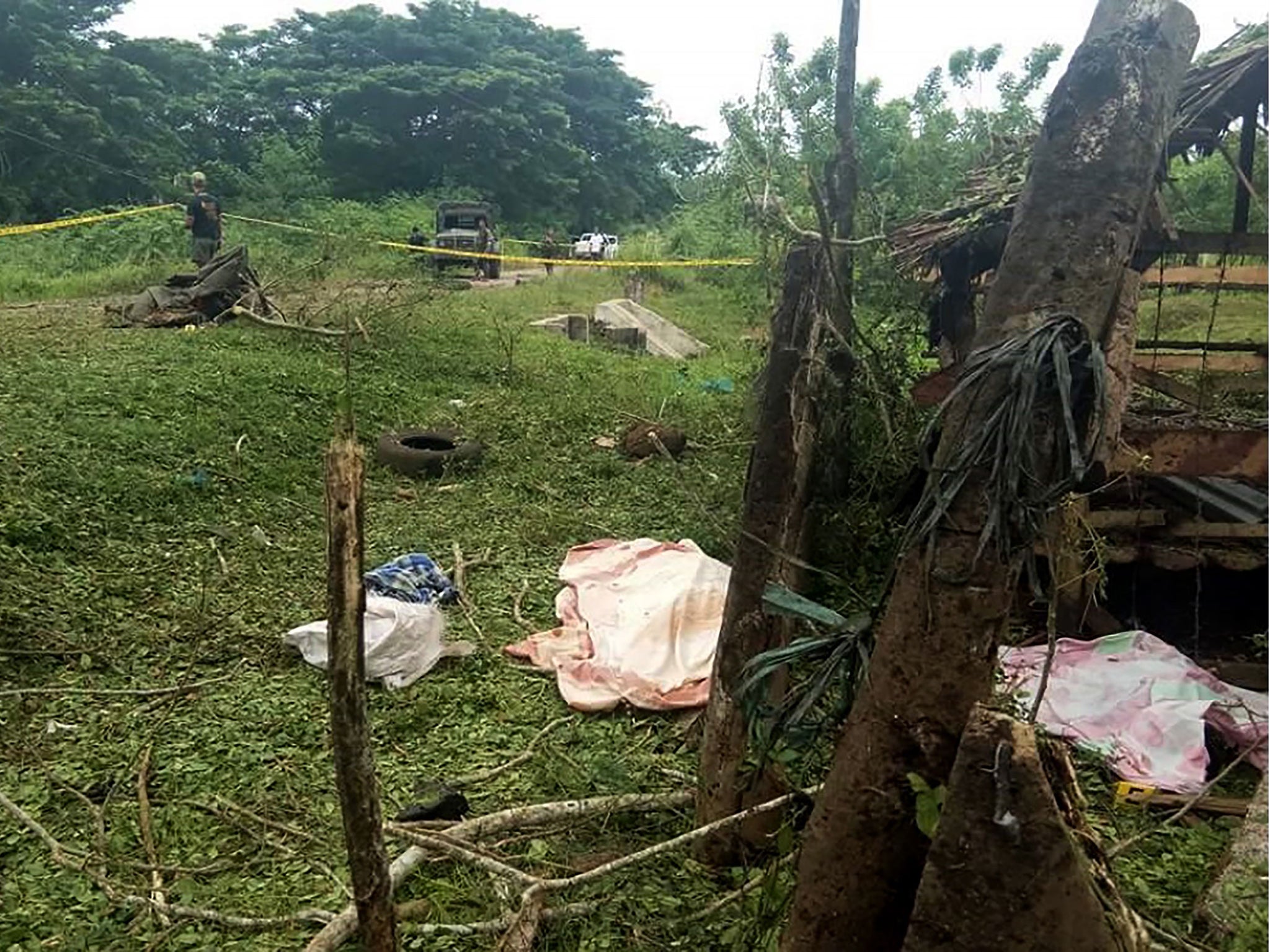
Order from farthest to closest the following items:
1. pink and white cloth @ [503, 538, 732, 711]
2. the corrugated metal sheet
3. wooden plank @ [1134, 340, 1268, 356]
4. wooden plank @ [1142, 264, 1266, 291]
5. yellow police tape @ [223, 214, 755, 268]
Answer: yellow police tape @ [223, 214, 755, 268], wooden plank @ [1134, 340, 1268, 356], the corrugated metal sheet, wooden plank @ [1142, 264, 1266, 291], pink and white cloth @ [503, 538, 732, 711]

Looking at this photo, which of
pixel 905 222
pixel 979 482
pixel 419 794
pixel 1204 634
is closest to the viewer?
pixel 979 482

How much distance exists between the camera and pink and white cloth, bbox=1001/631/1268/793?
163 inches

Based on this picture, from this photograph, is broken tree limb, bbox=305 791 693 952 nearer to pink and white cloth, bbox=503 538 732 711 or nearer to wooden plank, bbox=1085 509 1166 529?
pink and white cloth, bbox=503 538 732 711

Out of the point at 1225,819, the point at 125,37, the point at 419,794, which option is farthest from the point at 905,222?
the point at 125,37

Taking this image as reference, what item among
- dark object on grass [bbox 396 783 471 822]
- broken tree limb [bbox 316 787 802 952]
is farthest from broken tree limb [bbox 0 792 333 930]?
dark object on grass [bbox 396 783 471 822]

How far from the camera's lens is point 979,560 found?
7.06 feet

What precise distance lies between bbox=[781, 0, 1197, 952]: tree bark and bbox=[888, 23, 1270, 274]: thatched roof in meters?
2.62

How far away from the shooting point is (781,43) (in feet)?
23.1

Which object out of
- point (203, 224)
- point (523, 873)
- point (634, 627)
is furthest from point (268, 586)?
point (203, 224)

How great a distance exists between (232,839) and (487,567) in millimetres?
3053

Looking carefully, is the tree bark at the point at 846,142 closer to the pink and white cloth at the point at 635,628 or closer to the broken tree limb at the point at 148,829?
the pink and white cloth at the point at 635,628

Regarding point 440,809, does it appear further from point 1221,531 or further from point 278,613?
point 1221,531

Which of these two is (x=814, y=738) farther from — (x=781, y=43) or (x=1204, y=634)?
(x=781, y=43)

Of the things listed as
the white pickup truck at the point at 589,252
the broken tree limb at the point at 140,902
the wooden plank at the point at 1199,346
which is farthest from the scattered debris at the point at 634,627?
the white pickup truck at the point at 589,252
